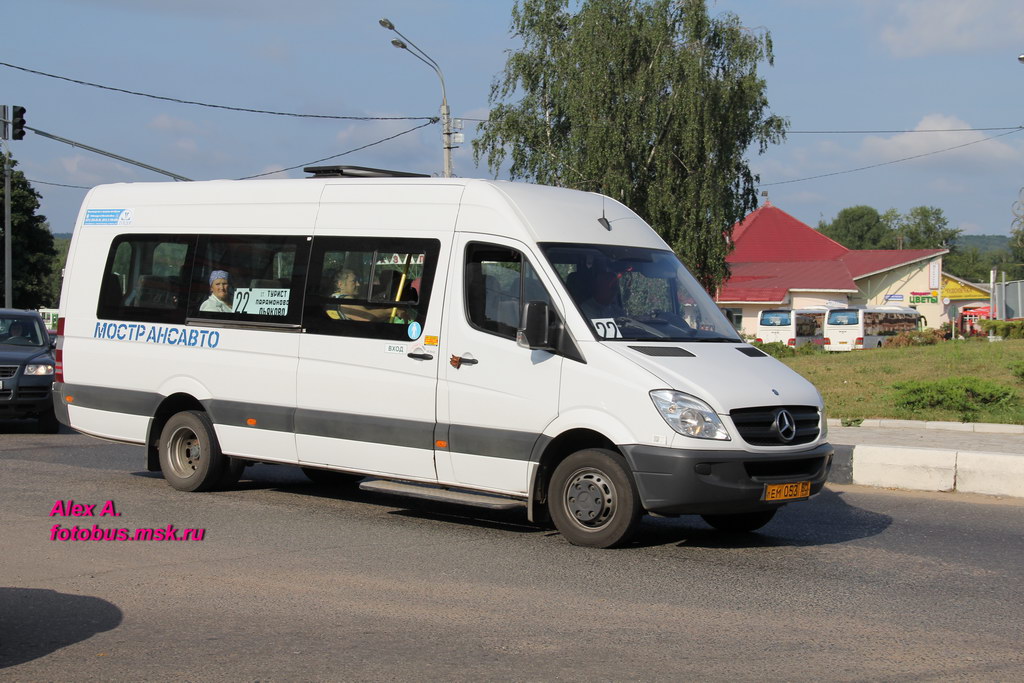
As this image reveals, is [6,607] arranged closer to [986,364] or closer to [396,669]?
[396,669]

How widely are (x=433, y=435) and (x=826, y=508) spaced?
378cm

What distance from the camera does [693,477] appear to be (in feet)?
24.7

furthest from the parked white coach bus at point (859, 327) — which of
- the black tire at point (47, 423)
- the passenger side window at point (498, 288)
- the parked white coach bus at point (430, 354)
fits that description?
the passenger side window at point (498, 288)

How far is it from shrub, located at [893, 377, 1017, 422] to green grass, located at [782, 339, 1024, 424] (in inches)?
0.6

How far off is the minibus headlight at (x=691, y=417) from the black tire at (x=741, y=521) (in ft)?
4.57

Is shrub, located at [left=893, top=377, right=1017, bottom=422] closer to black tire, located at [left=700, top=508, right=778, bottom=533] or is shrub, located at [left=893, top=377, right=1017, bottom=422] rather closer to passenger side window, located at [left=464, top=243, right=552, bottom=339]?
black tire, located at [left=700, top=508, right=778, bottom=533]

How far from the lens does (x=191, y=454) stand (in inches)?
412

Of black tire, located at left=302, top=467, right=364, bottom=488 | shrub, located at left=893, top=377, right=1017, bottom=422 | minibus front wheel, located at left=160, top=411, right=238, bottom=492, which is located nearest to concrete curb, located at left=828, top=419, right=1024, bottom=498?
black tire, located at left=302, top=467, right=364, bottom=488

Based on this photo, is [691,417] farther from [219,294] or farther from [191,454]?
[191,454]

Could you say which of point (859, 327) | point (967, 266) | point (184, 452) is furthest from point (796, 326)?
point (967, 266)

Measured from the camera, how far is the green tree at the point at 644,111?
38.9 meters


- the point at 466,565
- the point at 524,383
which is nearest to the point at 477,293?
the point at 524,383

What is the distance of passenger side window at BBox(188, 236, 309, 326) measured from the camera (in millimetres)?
9758

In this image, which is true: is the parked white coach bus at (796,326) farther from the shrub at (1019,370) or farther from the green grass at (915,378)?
the shrub at (1019,370)
